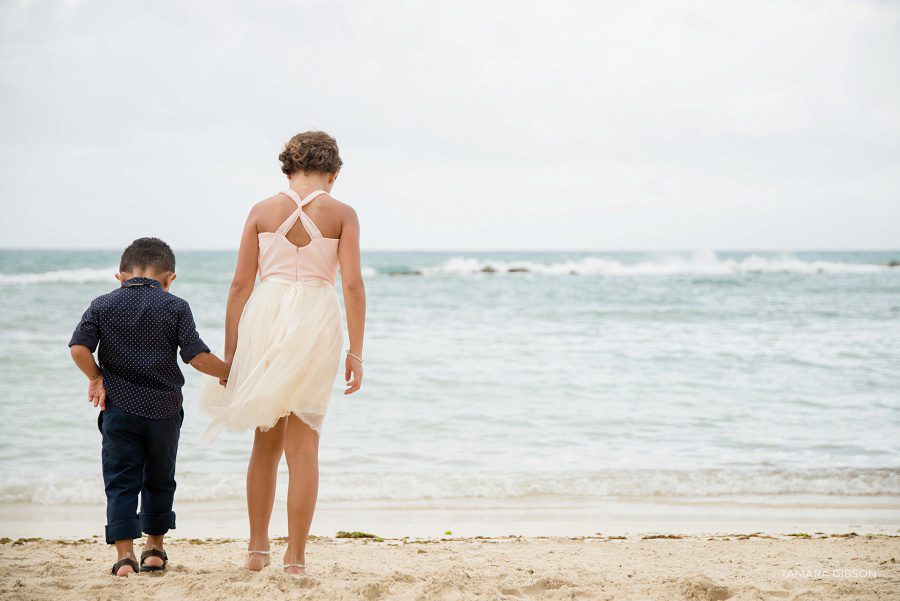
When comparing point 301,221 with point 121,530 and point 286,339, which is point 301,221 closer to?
point 286,339

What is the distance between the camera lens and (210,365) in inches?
111

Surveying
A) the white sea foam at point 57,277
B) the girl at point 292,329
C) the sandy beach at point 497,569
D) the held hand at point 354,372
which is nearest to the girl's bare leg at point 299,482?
the girl at point 292,329

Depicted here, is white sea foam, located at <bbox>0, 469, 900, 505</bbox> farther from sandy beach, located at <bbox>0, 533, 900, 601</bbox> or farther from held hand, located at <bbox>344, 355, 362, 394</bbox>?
held hand, located at <bbox>344, 355, 362, 394</bbox>

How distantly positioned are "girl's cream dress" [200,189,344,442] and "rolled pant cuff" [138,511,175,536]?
1.11 ft

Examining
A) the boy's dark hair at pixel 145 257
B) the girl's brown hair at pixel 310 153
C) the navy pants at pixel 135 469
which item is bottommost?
the navy pants at pixel 135 469

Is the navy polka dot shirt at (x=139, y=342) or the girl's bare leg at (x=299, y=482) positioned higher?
the navy polka dot shirt at (x=139, y=342)

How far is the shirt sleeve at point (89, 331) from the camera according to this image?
8.73 feet

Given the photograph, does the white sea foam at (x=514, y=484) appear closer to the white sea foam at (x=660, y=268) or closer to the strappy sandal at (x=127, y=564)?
the strappy sandal at (x=127, y=564)

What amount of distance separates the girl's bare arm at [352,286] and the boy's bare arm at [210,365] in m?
0.49

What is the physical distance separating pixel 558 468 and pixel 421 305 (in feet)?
43.1

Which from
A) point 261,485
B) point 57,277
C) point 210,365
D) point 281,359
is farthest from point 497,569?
point 57,277

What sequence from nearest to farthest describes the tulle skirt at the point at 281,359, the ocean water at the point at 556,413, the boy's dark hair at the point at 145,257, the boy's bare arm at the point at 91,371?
the boy's bare arm at the point at 91,371 → the tulle skirt at the point at 281,359 → the boy's dark hair at the point at 145,257 → the ocean water at the point at 556,413

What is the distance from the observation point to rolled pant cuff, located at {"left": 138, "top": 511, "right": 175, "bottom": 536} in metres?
2.83

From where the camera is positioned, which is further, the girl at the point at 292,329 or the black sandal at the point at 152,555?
the black sandal at the point at 152,555
